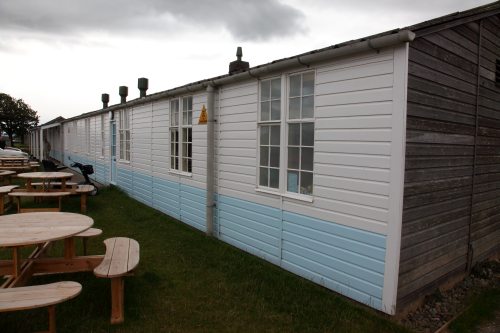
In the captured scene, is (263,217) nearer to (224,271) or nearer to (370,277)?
(224,271)

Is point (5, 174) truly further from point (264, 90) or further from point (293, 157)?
point (293, 157)

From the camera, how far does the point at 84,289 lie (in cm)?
452

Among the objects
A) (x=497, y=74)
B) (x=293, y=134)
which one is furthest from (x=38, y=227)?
(x=497, y=74)

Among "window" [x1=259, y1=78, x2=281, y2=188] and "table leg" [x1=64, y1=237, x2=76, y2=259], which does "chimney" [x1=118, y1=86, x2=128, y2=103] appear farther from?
"table leg" [x1=64, y1=237, x2=76, y2=259]

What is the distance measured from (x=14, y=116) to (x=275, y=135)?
66319mm

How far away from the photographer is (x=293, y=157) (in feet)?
17.0

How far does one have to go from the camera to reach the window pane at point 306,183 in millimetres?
4918

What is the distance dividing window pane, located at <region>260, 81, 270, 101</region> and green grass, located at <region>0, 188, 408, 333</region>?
2508 millimetres

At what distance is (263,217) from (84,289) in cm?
263

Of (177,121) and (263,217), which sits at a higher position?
(177,121)

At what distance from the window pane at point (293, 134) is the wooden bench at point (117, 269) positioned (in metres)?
2.50

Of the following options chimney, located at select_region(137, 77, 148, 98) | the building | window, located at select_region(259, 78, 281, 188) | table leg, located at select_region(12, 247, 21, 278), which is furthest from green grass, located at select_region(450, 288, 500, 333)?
chimney, located at select_region(137, 77, 148, 98)

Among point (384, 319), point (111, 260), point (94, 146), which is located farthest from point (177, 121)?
point (94, 146)

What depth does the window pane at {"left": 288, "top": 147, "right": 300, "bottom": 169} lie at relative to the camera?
5094 millimetres
